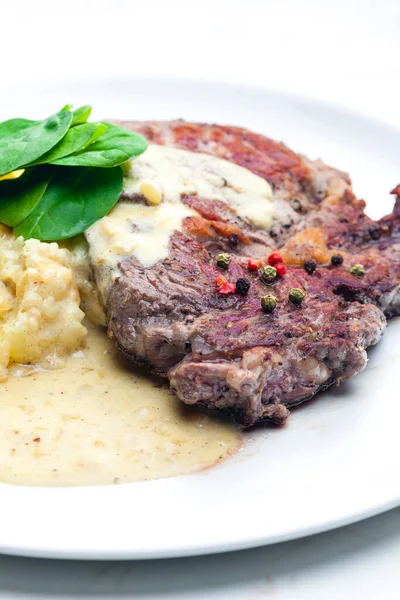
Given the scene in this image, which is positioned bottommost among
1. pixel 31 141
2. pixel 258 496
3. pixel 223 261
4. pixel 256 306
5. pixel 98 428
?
pixel 98 428

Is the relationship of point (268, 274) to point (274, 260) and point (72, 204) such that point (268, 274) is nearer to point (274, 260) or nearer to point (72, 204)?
point (274, 260)

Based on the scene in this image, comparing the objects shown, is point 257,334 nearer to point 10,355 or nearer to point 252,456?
point 252,456

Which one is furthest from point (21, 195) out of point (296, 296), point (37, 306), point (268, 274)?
point (296, 296)

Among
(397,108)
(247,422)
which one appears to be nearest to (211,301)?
(247,422)

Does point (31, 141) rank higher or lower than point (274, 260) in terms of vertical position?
higher

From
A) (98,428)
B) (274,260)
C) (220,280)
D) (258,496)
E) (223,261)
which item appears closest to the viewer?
(258,496)

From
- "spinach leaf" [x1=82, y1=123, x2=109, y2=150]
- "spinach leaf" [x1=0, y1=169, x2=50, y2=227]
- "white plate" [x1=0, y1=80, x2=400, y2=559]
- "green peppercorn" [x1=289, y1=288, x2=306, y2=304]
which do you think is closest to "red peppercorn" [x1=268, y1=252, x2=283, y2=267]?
"green peppercorn" [x1=289, y1=288, x2=306, y2=304]

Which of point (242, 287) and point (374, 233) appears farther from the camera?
point (374, 233)
